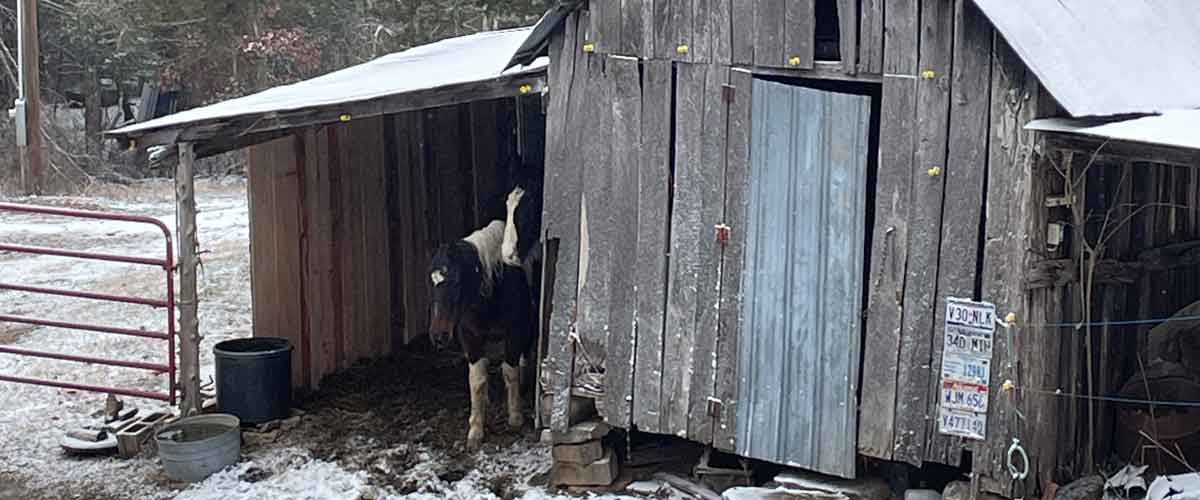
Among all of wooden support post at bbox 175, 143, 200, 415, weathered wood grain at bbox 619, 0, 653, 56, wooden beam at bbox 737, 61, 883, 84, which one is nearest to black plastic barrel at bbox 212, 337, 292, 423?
wooden support post at bbox 175, 143, 200, 415

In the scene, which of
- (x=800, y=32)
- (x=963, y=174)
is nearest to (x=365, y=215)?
(x=800, y=32)

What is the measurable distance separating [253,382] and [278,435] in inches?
16.5

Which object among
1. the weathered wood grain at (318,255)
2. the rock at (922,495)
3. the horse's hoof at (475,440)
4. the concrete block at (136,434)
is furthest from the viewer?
the weathered wood grain at (318,255)

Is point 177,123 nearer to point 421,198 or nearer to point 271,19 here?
point 421,198

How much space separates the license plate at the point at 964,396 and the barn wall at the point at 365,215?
12.7ft

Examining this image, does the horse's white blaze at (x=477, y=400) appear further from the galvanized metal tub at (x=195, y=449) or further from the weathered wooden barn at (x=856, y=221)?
the galvanized metal tub at (x=195, y=449)

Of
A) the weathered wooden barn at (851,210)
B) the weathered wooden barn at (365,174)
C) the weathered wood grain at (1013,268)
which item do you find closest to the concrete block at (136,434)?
the weathered wooden barn at (365,174)

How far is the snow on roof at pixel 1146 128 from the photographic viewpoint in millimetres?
5184

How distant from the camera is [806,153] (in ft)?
21.6

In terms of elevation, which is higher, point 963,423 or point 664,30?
point 664,30

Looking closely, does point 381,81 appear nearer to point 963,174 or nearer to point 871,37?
point 871,37

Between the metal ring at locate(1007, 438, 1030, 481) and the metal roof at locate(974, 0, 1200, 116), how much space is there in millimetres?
1619

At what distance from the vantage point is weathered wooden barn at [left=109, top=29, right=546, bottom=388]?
806 cm

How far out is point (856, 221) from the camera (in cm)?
649
